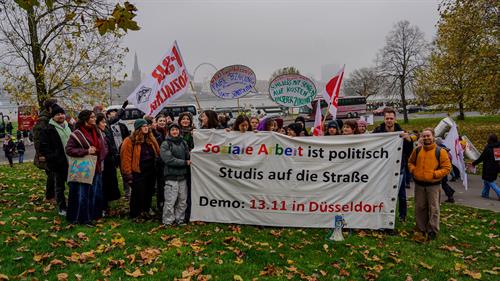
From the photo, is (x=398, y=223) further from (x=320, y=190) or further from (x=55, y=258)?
(x=55, y=258)

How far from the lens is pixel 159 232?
622 cm

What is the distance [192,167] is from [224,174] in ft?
1.93

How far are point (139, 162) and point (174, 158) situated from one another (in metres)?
0.77

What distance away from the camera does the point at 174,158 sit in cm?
648

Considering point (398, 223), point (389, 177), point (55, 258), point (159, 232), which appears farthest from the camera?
point (398, 223)

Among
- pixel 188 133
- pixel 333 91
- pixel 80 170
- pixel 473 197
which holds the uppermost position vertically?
pixel 333 91

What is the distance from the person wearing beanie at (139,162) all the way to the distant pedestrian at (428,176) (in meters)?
4.60

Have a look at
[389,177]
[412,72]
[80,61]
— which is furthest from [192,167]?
[412,72]

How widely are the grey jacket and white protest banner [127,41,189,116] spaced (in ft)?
4.61

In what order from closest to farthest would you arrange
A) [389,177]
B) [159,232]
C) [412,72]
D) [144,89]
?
[159,232], [389,177], [144,89], [412,72]

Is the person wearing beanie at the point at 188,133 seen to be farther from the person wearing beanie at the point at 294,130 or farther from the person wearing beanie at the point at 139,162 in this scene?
the person wearing beanie at the point at 294,130

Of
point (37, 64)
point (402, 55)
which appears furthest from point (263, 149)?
point (402, 55)

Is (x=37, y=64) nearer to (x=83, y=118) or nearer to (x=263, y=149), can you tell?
(x=83, y=118)

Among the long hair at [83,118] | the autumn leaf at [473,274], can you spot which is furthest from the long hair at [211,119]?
the autumn leaf at [473,274]
